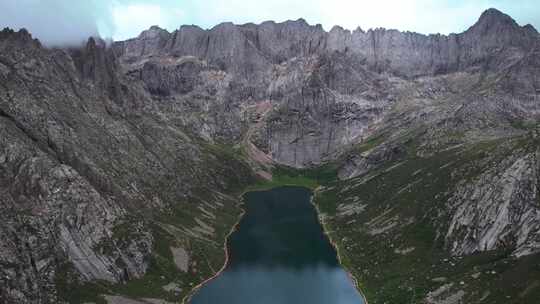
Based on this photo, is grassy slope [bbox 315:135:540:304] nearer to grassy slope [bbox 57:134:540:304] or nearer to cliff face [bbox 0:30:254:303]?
grassy slope [bbox 57:134:540:304]

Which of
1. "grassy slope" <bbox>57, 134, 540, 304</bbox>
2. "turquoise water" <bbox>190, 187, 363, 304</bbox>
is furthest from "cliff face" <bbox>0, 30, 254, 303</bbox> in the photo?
"turquoise water" <bbox>190, 187, 363, 304</bbox>

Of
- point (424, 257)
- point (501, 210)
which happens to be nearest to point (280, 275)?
point (424, 257)

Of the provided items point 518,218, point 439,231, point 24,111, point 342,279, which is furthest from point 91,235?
point 518,218

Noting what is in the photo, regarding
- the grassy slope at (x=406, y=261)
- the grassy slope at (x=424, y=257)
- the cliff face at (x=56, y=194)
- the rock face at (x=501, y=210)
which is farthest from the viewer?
the rock face at (x=501, y=210)

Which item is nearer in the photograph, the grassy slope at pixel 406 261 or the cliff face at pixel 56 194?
the grassy slope at pixel 406 261

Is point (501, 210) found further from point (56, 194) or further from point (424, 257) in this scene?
point (56, 194)

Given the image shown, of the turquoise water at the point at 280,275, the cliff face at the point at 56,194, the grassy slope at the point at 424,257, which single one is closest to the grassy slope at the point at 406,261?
the grassy slope at the point at 424,257

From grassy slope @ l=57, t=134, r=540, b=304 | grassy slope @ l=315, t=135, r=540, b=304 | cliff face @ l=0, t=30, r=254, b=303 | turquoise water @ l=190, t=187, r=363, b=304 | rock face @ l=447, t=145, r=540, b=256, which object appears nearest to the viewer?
grassy slope @ l=315, t=135, r=540, b=304

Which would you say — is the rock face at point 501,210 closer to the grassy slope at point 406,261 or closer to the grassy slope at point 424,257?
the grassy slope at point 424,257

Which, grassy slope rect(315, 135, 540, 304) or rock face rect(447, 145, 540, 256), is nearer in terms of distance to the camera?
grassy slope rect(315, 135, 540, 304)

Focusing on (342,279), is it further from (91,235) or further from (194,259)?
(91,235)

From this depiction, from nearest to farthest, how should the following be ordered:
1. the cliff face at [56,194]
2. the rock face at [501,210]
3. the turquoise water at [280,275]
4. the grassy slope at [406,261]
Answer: the grassy slope at [406,261]
the cliff face at [56,194]
the rock face at [501,210]
the turquoise water at [280,275]
